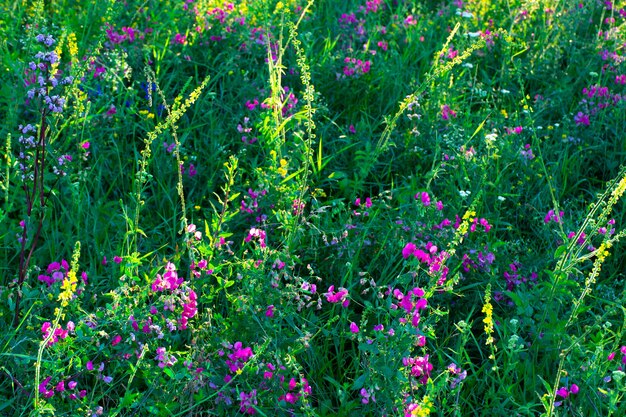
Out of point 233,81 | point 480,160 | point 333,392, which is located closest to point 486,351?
point 333,392

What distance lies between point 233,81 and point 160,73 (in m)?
0.38

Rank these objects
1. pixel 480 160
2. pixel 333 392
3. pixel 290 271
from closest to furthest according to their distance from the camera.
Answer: pixel 333 392 < pixel 290 271 < pixel 480 160

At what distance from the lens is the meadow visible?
97.5 inches

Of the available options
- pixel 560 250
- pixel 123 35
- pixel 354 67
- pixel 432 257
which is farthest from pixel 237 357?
pixel 123 35

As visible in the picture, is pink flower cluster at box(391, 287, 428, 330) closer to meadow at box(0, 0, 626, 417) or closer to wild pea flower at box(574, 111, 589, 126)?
meadow at box(0, 0, 626, 417)

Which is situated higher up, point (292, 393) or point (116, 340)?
point (116, 340)

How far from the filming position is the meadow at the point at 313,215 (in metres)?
2.48

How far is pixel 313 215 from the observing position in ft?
9.56

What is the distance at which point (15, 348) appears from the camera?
254 cm

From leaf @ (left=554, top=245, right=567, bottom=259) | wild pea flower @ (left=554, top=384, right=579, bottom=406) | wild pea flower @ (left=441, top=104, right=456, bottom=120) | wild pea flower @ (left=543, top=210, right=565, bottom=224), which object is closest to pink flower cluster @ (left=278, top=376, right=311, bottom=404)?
wild pea flower @ (left=554, top=384, right=579, bottom=406)

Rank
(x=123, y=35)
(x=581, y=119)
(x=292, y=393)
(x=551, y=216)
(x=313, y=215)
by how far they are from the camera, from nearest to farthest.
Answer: (x=292, y=393)
(x=313, y=215)
(x=551, y=216)
(x=581, y=119)
(x=123, y=35)

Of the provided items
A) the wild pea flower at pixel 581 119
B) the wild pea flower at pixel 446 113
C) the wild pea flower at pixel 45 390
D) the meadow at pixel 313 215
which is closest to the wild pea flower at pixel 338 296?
the meadow at pixel 313 215

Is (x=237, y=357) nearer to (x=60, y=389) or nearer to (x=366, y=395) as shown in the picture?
(x=366, y=395)

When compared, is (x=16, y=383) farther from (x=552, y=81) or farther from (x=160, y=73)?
(x=552, y=81)
